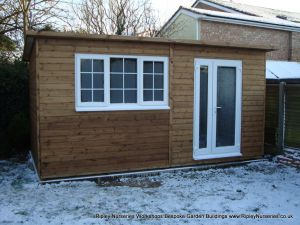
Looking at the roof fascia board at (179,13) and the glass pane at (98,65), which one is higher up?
the roof fascia board at (179,13)

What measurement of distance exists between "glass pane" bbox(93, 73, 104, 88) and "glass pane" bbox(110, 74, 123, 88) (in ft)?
0.61

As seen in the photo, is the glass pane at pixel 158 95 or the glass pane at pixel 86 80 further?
the glass pane at pixel 158 95

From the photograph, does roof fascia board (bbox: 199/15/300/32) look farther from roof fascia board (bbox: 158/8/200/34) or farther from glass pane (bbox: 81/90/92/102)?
glass pane (bbox: 81/90/92/102)

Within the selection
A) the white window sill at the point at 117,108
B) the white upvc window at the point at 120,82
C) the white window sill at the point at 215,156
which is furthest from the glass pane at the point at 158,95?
the white window sill at the point at 215,156

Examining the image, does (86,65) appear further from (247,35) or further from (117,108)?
(247,35)

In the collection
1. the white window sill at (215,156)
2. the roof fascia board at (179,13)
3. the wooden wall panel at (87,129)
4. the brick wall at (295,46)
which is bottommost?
the white window sill at (215,156)

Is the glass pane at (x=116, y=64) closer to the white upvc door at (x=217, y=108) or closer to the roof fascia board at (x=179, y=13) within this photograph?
the white upvc door at (x=217, y=108)

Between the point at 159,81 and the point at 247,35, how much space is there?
377 inches

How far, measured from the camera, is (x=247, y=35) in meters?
15.6

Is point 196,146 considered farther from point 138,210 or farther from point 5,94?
point 5,94

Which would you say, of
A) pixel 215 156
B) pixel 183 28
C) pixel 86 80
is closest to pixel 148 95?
pixel 86 80

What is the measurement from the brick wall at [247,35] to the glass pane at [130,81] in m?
8.52

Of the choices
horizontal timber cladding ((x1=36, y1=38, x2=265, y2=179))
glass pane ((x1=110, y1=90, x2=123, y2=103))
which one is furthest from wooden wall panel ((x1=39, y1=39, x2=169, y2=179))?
glass pane ((x1=110, y1=90, x2=123, y2=103))

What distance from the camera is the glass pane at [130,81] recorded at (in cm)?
700
